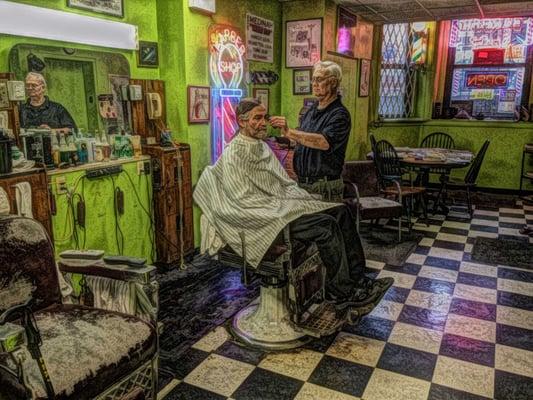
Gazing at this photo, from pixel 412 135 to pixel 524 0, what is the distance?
272cm

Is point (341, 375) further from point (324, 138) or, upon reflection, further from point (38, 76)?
point (38, 76)

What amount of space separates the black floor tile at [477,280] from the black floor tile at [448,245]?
68 cm

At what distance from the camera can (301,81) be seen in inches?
204

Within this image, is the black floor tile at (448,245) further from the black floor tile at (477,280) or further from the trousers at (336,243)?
the trousers at (336,243)

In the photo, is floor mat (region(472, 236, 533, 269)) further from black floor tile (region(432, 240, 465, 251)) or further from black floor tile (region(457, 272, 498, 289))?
black floor tile (region(457, 272, 498, 289))

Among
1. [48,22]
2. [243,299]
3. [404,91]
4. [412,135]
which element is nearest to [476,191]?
[412,135]

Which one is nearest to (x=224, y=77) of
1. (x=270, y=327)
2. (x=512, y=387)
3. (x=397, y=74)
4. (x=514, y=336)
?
(x=270, y=327)

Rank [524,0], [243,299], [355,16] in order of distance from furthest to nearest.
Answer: [355,16], [524,0], [243,299]

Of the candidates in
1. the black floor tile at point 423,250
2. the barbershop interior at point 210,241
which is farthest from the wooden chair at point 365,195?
the black floor tile at point 423,250

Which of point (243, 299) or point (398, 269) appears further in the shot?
point (398, 269)

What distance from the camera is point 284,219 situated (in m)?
2.43

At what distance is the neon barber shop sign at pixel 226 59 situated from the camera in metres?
3.95

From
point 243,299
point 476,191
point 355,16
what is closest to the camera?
point 243,299

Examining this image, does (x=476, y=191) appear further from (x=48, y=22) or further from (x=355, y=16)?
(x=48, y=22)
